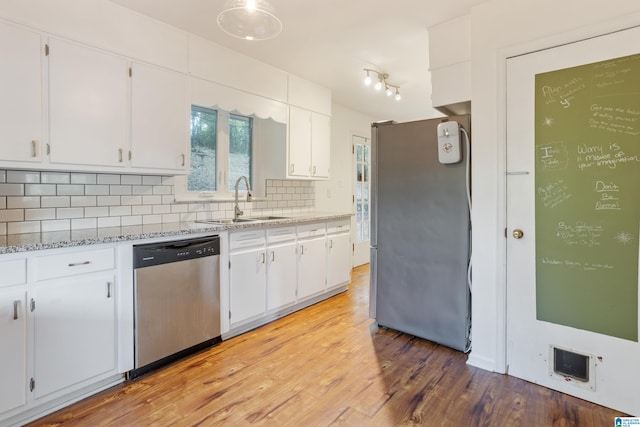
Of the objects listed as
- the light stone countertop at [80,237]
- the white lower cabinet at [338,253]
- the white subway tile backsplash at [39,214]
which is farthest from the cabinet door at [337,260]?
the white subway tile backsplash at [39,214]

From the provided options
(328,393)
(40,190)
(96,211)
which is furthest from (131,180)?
(328,393)

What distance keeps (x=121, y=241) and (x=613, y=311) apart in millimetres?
2872

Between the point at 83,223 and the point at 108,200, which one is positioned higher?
the point at 108,200

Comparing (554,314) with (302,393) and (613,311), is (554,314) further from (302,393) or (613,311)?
(302,393)

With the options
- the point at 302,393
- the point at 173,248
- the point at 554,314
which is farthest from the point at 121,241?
the point at 554,314

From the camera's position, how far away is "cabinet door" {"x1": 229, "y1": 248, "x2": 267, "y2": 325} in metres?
2.81

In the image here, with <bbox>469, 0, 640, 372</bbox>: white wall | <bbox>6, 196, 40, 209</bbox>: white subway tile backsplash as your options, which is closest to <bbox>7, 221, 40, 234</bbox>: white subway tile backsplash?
<bbox>6, 196, 40, 209</bbox>: white subway tile backsplash

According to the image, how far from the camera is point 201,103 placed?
2.89 meters

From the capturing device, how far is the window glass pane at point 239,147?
3.60 m

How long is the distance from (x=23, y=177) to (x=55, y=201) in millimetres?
→ 224

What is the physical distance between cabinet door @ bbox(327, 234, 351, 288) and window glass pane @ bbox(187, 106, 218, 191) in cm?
142

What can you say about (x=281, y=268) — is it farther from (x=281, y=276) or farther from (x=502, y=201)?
(x=502, y=201)

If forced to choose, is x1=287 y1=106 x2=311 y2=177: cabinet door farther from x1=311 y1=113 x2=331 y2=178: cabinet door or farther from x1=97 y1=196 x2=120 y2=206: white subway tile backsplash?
x1=97 y1=196 x2=120 y2=206: white subway tile backsplash

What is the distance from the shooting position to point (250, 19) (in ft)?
5.98
